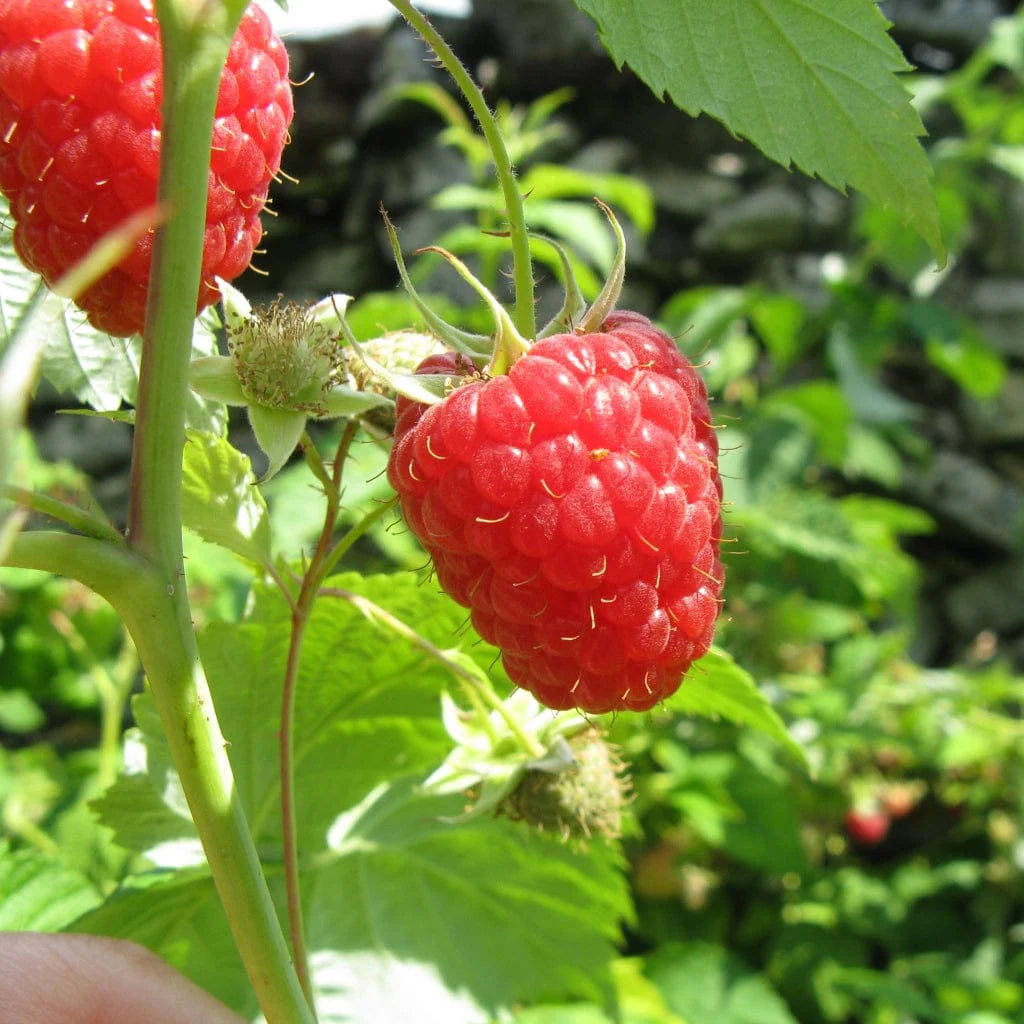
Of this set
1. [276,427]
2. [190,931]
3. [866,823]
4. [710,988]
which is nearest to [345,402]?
[276,427]

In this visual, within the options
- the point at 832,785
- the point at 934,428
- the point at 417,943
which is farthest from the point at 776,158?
the point at 934,428

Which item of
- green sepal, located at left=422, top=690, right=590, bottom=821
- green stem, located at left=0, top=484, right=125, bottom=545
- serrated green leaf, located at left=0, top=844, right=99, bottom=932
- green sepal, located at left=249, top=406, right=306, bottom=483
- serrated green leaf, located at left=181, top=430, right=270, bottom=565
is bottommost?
serrated green leaf, located at left=0, top=844, right=99, bottom=932

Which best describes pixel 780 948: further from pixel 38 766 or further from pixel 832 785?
pixel 38 766

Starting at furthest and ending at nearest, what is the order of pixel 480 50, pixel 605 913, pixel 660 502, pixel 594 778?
pixel 480 50, pixel 605 913, pixel 594 778, pixel 660 502

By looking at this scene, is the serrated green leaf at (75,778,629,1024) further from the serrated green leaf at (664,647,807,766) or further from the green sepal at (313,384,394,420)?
the green sepal at (313,384,394,420)

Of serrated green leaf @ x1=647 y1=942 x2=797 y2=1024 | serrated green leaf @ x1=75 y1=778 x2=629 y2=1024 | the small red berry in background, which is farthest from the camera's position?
the small red berry in background

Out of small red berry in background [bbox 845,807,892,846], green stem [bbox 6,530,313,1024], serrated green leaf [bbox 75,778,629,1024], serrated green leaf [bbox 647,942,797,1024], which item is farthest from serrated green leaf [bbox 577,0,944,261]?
small red berry in background [bbox 845,807,892,846]
